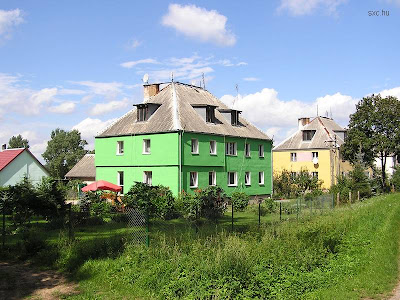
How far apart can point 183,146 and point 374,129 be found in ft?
67.5

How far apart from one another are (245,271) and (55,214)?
12561 millimetres

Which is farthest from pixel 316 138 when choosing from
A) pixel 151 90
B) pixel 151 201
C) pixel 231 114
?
pixel 151 201

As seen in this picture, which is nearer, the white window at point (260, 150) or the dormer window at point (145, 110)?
the dormer window at point (145, 110)

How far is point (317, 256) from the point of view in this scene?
1203cm

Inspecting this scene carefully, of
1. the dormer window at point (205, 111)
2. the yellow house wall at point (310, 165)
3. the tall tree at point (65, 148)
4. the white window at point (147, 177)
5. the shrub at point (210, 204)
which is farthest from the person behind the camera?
the tall tree at point (65, 148)

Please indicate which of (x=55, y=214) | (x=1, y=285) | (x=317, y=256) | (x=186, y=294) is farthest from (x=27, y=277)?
(x=55, y=214)

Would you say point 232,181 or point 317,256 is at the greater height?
point 232,181

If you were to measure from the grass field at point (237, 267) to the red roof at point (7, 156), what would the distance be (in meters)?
29.5

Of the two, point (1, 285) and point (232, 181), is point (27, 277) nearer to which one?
point (1, 285)

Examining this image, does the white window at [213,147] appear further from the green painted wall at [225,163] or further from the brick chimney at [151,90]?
the brick chimney at [151,90]

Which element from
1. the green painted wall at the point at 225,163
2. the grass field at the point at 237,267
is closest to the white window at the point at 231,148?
the green painted wall at the point at 225,163

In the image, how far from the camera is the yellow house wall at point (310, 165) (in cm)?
4797

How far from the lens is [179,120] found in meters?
33.1

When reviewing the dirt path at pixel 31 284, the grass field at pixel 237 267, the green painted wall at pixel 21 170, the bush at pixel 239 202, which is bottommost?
the dirt path at pixel 31 284
